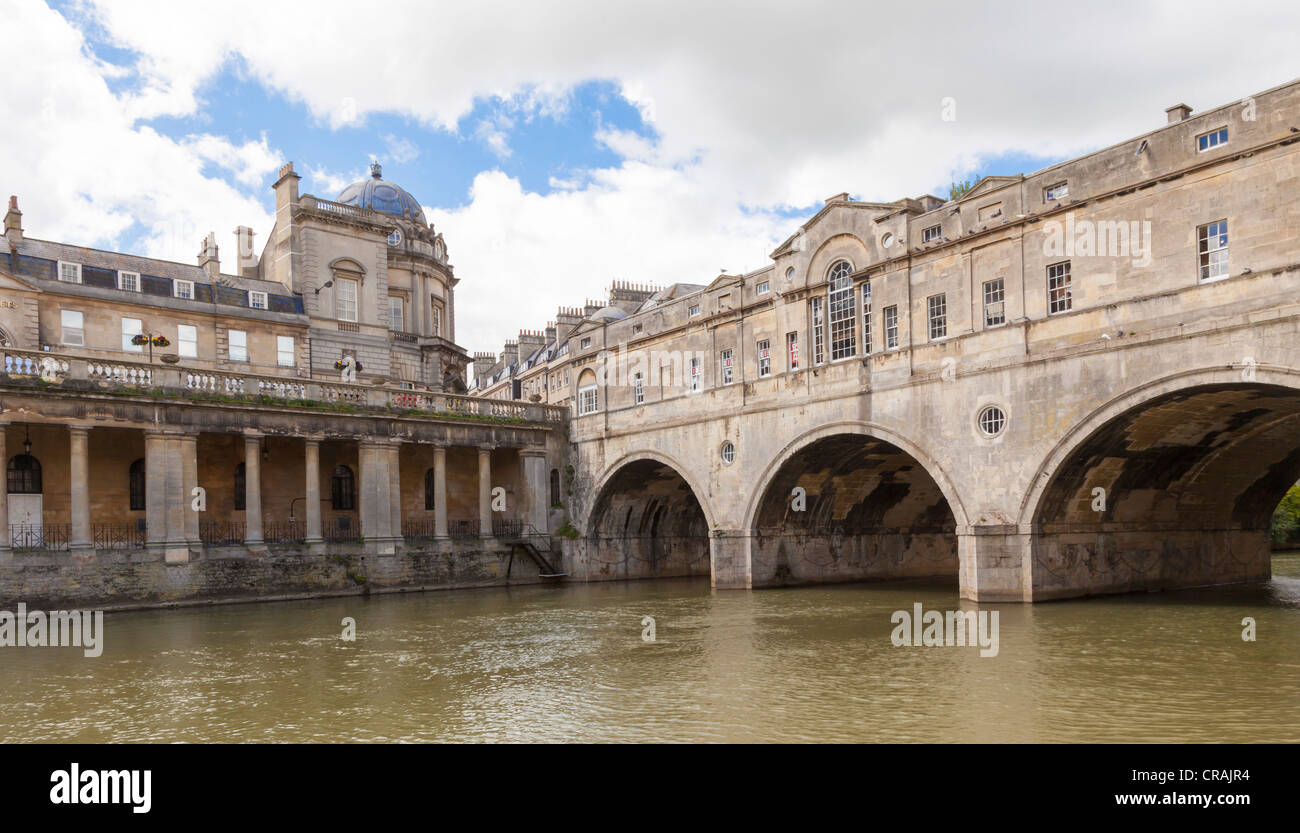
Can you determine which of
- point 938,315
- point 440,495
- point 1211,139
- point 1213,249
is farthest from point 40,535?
point 1211,139

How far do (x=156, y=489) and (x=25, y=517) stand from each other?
4560 mm

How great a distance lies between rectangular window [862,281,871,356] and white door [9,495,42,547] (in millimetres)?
24037

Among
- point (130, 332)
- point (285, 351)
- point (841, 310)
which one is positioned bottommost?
point (841, 310)

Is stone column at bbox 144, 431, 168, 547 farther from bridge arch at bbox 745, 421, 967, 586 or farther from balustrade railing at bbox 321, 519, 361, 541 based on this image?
bridge arch at bbox 745, 421, 967, 586

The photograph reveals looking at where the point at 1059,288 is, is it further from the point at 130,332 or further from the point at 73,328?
the point at 73,328

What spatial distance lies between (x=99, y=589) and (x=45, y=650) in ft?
25.2

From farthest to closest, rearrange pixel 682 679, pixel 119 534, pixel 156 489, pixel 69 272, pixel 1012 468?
pixel 69 272, pixel 119 534, pixel 156 489, pixel 1012 468, pixel 682 679

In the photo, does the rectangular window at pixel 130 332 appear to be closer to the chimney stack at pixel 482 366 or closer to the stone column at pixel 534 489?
the stone column at pixel 534 489

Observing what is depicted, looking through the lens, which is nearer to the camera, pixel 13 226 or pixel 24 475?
pixel 24 475

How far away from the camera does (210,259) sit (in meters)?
38.2

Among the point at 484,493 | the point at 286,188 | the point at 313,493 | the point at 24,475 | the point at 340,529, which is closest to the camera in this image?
the point at 24,475

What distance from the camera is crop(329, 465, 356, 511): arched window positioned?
34.6 m

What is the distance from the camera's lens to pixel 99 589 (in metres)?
25.5
